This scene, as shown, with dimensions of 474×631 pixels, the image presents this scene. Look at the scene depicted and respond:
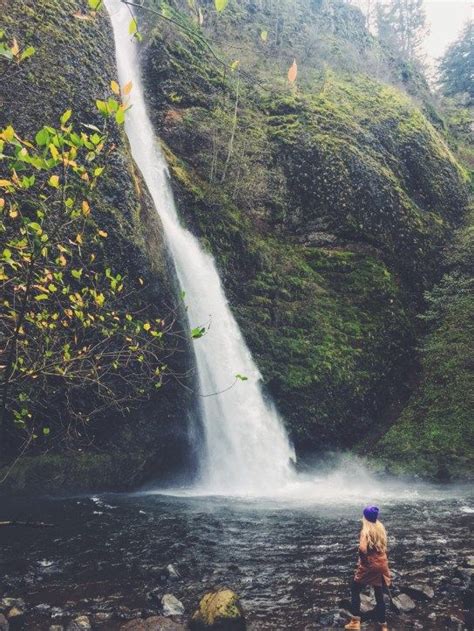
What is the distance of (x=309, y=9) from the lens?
36.8m

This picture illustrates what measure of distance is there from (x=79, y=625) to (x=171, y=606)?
107 cm

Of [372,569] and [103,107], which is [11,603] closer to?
[372,569]

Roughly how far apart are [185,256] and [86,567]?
9.85m

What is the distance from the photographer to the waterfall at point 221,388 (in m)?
13.8

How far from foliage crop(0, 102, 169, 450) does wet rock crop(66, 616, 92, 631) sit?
7.06 ft

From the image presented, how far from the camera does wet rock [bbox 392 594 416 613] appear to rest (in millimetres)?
5539

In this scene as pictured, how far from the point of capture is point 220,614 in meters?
5.11

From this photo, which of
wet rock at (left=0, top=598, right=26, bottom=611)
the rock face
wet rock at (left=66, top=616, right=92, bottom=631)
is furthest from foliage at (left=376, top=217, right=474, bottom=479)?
wet rock at (left=0, top=598, right=26, bottom=611)

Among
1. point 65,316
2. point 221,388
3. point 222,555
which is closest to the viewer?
point 222,555

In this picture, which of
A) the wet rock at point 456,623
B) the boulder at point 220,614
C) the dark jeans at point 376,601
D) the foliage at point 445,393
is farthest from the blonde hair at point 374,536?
the foliage at point 445,393

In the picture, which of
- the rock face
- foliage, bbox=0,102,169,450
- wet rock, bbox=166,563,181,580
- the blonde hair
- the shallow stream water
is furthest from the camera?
the rock face

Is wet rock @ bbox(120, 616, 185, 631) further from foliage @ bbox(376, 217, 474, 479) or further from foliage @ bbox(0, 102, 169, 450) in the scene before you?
foliage @ bbox(376, 217, 474, 479)

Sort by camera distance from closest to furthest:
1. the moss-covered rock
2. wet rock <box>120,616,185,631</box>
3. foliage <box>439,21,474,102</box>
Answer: wet rock <box>120,616,185,631</box>, the moss-covered rock, foliage <box>439,21,474,102</box>

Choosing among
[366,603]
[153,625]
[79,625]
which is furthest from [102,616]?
[366,603]
